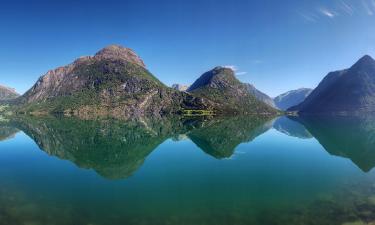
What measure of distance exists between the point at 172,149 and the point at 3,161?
43986 mm

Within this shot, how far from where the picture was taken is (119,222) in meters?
28.7

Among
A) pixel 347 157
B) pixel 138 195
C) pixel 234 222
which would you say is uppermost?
pixel 347 157

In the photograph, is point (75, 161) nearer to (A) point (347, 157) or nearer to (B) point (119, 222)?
(B) point (119, 222)

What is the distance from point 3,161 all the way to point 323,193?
232 ft

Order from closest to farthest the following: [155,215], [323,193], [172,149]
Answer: [155,215] → [323,193] → [172,149]

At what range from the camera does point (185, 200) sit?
35.4 metres

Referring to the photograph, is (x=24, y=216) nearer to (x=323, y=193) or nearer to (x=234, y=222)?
(x=234, y=222)

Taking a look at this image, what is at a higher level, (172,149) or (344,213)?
(172,149)

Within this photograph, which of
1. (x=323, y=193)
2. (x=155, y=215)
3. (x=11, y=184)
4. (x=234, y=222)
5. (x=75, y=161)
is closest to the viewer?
(x=234, y=222)

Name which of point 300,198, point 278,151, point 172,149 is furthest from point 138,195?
point 278,151

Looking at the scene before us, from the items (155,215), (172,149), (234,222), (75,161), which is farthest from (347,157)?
(75,161)

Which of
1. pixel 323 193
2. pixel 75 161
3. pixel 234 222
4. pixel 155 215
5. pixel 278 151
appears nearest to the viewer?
pixel 234 222

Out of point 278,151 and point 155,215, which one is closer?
point 155,215

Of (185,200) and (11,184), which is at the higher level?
(11,184)
